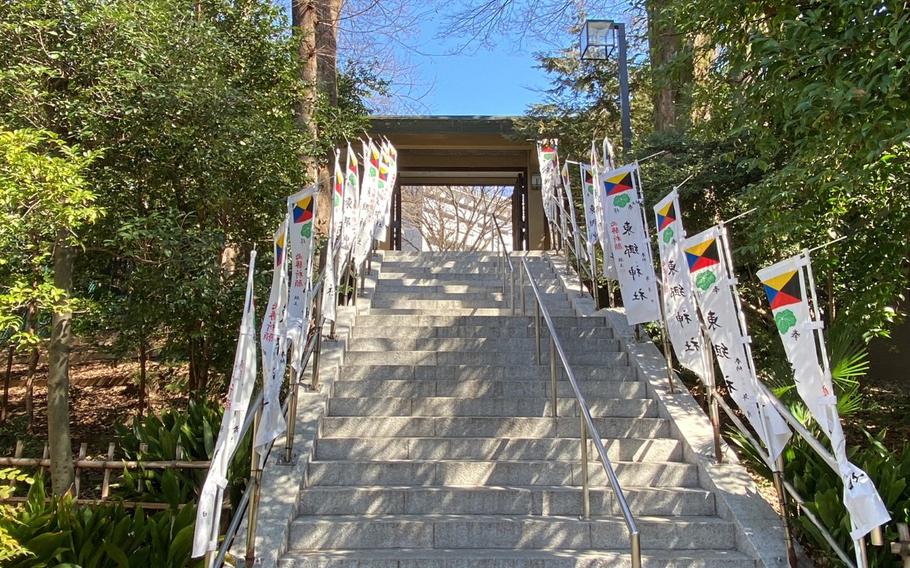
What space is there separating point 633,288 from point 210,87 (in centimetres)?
418

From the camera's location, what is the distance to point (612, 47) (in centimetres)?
906

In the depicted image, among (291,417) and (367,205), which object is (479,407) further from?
(367,205)

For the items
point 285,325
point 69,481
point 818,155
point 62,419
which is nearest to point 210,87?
point 285,325

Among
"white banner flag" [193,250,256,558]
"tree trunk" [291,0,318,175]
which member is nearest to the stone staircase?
"white banner flag" [193,250,256,558]

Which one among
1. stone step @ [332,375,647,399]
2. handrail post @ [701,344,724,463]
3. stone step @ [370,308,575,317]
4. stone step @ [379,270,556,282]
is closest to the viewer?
handrail post @ [701,344,724,463]

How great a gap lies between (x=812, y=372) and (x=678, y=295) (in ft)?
5.61

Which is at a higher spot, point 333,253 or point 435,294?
point 333,253

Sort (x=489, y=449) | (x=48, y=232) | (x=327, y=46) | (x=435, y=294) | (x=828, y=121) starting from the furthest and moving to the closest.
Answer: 1. (x=327, y=46)
2. (x=435, y=294)
3. (x=489, y=449)
4. (x=48, y=232)
5. (x=828, y=121)

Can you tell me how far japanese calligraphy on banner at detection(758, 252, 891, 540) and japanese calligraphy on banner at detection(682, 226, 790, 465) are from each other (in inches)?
16.9

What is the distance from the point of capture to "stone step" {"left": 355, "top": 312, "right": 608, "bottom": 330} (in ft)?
22.9

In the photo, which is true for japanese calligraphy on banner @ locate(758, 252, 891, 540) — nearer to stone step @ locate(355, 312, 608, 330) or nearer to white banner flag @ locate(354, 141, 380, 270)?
stone step @ locate(355, 312, 608, 330)

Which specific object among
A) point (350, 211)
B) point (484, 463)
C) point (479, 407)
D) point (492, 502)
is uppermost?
point (350, 211)

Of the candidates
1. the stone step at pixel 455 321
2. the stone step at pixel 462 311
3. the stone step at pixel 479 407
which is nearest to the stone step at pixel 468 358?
the stone step at pixel 455 321

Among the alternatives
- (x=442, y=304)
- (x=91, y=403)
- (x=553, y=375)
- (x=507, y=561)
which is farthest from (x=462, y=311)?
(x=91, y=403)
